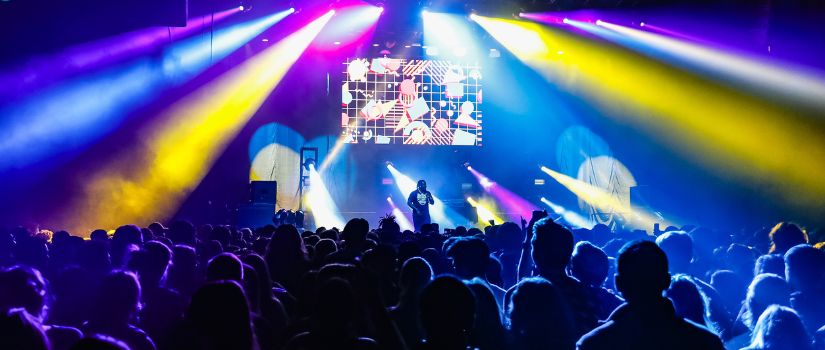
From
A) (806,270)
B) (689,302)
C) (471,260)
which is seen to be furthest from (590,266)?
(806,270)

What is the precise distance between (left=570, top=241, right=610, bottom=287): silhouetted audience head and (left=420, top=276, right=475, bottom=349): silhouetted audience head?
5.05 feet

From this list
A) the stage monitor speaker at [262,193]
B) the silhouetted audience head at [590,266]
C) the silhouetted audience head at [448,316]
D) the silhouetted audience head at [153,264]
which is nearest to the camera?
the silhouetted audience head at [448,316]

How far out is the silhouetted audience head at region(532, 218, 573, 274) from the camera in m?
3.32

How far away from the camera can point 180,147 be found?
17.1m

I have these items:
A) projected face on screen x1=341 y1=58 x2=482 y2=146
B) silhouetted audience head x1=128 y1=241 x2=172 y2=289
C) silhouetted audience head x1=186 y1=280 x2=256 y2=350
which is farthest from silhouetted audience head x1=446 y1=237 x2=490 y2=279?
projected face on screen x1=341 y1=58 x2=482 y2=146

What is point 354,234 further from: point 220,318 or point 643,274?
point 643,274

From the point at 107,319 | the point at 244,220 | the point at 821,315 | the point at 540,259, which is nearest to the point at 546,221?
the point at 540,259

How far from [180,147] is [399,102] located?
23.0 ft

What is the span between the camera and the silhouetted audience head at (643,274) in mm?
2312

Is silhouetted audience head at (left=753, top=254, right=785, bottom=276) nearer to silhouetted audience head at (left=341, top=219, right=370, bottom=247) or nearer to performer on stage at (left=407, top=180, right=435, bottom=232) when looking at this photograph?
silhouetted audience head at (left=341, top=219, right=370, bottom=247)

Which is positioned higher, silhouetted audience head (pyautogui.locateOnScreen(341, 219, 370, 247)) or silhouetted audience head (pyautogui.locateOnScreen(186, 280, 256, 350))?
silhouetted audience head (pyautogui.locateOnScreen(186, 280, 256, 350))

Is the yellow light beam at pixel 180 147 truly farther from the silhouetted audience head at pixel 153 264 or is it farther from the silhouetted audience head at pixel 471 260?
the silhouetted audience head at pixel 471 260

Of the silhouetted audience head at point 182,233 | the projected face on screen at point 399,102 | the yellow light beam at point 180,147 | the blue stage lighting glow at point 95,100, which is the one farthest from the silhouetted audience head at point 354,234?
the projected face on screen at point 399,102

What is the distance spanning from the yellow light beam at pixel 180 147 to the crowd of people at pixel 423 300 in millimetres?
11252
